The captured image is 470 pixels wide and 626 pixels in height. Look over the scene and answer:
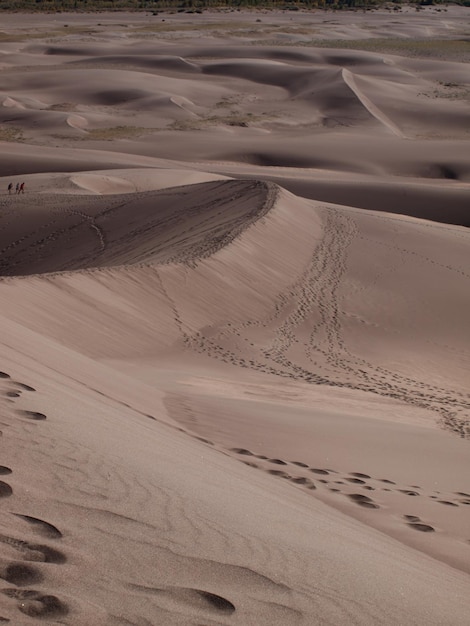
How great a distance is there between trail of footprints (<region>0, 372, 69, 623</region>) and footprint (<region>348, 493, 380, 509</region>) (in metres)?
2.88

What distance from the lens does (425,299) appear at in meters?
16.1

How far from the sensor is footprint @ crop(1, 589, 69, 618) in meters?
2.76

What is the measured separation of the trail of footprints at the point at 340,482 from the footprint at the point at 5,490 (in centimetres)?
278

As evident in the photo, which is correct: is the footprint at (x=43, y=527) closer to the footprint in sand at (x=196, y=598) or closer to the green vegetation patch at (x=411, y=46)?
the footprint in sand at (x=196, y=598)

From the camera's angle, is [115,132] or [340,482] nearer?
[340,482]

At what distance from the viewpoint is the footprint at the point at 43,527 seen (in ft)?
10.7

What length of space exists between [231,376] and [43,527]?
24.7 ft

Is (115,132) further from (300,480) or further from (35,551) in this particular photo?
(35,551)

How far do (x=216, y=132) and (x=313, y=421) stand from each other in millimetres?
30897

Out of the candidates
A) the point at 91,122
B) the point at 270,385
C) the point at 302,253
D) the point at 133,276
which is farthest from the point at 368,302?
the point at 91,122

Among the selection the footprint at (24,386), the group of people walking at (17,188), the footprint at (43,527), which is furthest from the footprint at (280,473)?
the group of people walking at (17,188)

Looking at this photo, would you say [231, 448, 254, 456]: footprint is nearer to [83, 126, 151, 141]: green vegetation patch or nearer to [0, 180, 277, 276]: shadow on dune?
[0, 180, 277, 276]: shadow on dune

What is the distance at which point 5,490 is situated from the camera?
11.5 ft

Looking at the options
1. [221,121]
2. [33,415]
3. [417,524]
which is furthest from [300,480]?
[221,121]
